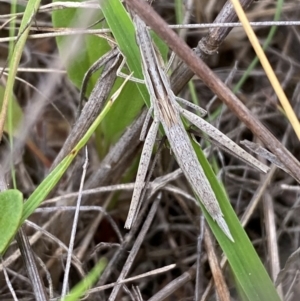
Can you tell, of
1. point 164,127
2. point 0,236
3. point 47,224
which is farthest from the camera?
point 47,224

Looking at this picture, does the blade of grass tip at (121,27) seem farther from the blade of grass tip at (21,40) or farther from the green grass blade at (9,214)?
the green grass blade at (9,214)

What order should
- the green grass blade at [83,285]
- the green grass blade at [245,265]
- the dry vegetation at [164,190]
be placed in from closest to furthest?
the green grass blade at [83,285] → the green grass blade at [245,265] → the dry vegetation at [164,190]

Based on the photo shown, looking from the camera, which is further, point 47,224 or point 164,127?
point 47,224

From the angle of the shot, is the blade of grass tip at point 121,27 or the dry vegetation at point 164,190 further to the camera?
the dry vegetation at point 164,190

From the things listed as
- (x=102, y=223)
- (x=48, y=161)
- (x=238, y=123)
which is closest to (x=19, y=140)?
(x=48, y=161)

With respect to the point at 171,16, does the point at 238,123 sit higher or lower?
lower

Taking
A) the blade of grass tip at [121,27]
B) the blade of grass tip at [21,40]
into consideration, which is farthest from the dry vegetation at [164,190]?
the blade of grass tip at [121,27]

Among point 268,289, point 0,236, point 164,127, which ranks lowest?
point 268,289

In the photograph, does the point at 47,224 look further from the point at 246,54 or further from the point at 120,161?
the point at 246,54

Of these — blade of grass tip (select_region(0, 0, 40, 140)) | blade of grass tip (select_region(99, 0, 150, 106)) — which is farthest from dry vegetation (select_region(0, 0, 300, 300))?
blade of grass tip (select_region(99, 0, 150, 106))
